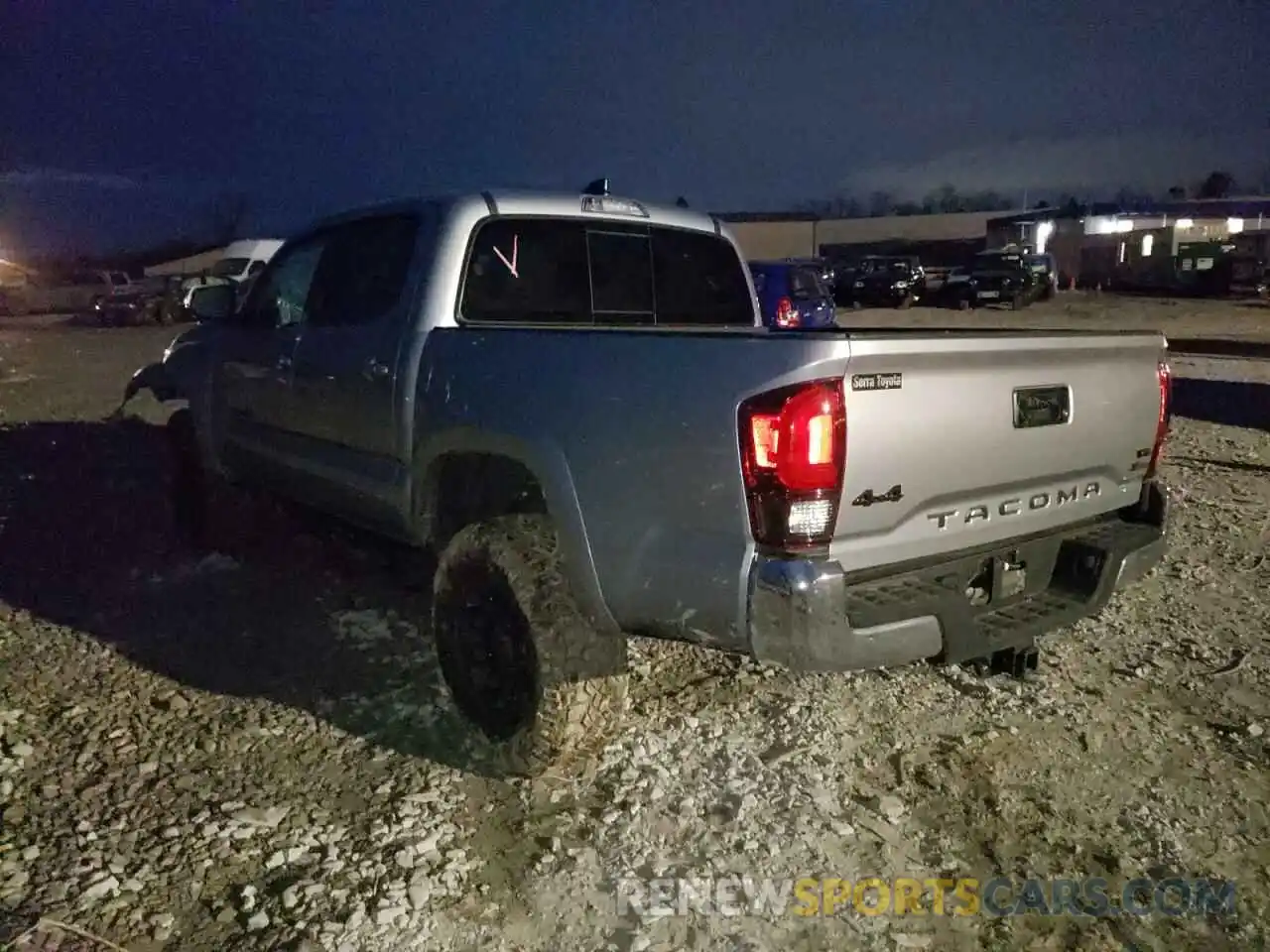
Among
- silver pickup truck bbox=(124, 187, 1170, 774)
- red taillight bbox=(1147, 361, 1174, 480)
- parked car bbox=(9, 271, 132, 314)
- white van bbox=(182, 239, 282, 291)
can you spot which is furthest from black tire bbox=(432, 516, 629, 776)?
parked car bbox=(9, 271, 132, 314)

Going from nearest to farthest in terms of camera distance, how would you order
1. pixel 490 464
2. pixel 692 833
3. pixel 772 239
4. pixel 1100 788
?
1. pixel 692 833
2. pixel 1100 788
3. pixel 490 464
4. pixel 772 239

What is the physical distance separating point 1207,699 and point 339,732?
340 cm

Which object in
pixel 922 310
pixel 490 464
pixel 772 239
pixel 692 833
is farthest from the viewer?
pixel 772 239

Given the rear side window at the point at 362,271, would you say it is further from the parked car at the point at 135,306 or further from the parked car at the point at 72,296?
the parked car at the point at 72,296

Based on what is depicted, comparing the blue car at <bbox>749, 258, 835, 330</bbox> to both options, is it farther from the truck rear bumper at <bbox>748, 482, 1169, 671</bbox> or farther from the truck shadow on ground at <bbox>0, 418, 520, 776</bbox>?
the truck rear bumper at <bbox>748, 482, 1169, 671</bbox>

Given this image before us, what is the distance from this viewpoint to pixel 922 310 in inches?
1125

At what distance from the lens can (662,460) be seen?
297cm

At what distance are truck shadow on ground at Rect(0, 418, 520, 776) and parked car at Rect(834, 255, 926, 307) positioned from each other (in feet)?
83.1

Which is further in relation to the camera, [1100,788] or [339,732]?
[339,732]

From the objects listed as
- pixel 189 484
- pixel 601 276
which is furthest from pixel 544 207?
pixel 189 484

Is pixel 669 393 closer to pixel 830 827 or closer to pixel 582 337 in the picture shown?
pixel 582 337

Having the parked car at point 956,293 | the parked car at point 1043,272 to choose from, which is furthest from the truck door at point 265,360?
the parked car at point 1043,272

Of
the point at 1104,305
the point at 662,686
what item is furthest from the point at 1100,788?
the point at 1104,305

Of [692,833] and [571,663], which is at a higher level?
[571,663]
